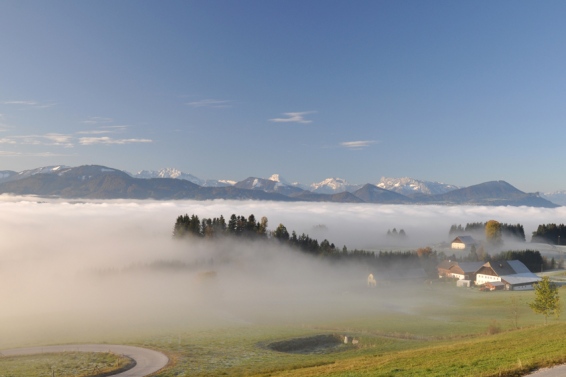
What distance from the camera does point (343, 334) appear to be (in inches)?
2977

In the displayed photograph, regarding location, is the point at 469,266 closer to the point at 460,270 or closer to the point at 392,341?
the point at 460,270

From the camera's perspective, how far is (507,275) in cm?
14350

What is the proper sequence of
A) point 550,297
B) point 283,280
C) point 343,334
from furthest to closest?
1. point 283,280
2. point 343,334
3. point 550,297

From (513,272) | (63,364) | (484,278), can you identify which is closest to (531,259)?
(513,272)

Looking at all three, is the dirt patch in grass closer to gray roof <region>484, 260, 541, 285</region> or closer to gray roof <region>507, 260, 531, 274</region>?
gray roof <region>484, 260, 541, 285</region>

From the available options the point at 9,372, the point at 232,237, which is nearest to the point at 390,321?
the point at 9,372

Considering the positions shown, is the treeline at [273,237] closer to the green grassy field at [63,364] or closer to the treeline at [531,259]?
the treeline at [531,259]

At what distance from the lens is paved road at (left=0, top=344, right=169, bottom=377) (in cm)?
5372

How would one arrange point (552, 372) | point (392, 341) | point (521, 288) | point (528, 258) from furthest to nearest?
1. point (528, 258)
2. point (521, 288)
3. point (392, 341)
4. point (552, 372)

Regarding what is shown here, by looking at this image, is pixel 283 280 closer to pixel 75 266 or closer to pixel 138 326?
pixel 138 326

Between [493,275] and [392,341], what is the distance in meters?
93.5

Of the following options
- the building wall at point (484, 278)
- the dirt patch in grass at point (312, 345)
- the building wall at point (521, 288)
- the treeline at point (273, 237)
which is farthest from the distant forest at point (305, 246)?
the dirt patch in grass at point (312, 345)

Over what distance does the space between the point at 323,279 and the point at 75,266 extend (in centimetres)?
10505

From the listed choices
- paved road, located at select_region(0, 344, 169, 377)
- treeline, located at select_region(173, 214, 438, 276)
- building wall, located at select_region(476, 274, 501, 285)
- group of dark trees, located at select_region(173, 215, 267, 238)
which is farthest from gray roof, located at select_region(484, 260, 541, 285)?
paved road, located at select_region(0, 344, 169, 377)
